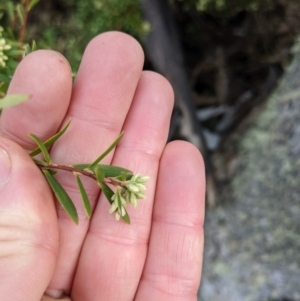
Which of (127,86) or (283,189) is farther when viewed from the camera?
(283,189)

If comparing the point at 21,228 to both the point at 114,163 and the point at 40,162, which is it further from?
the point at 114,163

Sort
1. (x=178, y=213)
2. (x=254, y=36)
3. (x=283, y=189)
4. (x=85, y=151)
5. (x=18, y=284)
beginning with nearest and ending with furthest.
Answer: (x=18, y=284)
(x=85, y=151)
(x=178, y=213)
(x=283, y=189)
(x=254, y=36)

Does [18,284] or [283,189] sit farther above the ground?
[18,284]

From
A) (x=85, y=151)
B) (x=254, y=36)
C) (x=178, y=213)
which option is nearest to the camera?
(x=85, y=151)

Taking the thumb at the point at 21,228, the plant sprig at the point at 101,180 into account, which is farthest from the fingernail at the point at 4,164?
the plant sprig at the point at 101,180

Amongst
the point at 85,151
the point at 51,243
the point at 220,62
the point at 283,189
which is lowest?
the point at 283,189

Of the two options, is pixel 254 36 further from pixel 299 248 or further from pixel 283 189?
pixel 299 248

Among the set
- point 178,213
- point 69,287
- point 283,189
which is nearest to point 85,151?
point 178,213
